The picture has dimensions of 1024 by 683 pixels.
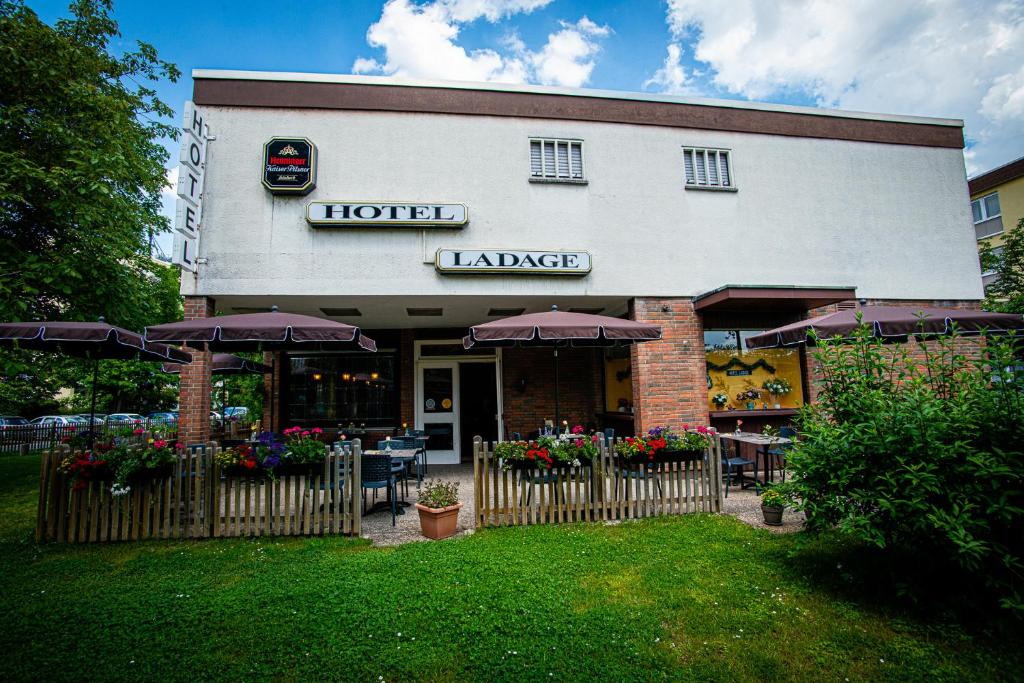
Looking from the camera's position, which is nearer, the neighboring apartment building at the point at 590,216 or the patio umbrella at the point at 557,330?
the patio umbrella at the point at 557,330

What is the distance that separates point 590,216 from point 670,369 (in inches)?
131

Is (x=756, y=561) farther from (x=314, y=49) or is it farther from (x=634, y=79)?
(x=314, y=49)

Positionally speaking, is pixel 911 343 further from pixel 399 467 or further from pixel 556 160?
pixel 399 467

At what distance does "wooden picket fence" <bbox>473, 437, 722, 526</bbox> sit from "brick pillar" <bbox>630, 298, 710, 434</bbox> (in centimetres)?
249

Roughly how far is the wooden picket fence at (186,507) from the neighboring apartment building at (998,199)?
24.8 metres

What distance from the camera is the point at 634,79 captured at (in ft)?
31.1

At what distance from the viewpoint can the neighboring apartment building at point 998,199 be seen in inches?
714

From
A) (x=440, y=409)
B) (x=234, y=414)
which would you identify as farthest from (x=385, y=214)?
(x=234, y=414)

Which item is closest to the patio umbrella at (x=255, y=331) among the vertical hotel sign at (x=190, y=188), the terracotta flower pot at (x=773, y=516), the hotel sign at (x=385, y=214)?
the vertical hotel sign at (x=190, y=188)

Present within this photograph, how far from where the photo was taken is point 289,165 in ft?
25.9

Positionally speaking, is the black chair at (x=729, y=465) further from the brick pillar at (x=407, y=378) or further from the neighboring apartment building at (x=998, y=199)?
the neighboring apartment building at (x=998, y=199)

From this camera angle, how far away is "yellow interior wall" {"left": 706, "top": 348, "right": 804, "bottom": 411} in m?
8.80

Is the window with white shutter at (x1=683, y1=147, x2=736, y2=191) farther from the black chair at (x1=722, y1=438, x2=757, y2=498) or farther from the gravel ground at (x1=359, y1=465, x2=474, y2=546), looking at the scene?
the gravel ground at (x1=359, y1=465, x2=474, y2=546)

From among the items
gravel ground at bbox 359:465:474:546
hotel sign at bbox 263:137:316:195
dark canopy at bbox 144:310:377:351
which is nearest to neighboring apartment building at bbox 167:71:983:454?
hotel sign at bbox 263:137:316:195
